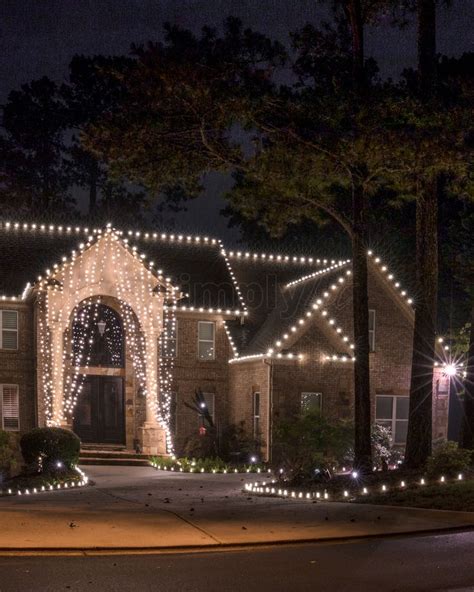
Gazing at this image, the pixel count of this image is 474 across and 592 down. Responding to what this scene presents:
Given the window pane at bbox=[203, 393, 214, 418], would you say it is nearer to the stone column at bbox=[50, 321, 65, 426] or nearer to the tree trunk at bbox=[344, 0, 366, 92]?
the stone column at bbox=[50, 321, 65, 426]

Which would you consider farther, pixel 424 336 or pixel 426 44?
pixel 424 336

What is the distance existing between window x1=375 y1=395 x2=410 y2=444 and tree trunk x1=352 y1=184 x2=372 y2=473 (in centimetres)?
1132

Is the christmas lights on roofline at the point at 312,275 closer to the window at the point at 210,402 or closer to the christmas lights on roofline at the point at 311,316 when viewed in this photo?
the christmas lights on roofline at the point at 311,316

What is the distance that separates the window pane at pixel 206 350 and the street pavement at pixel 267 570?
69.6 feet

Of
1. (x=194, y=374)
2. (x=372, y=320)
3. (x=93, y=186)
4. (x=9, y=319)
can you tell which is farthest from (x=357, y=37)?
(x=93, y=186)

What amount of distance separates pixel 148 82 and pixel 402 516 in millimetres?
10271

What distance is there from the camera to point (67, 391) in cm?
2994

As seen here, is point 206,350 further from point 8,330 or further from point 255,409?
point 8,330

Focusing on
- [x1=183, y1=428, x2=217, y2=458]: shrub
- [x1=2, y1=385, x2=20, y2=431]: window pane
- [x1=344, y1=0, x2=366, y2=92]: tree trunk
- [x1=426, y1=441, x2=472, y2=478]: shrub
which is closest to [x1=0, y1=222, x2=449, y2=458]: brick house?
[x1=2, y1=385, x2=20, y2=431]: window pane

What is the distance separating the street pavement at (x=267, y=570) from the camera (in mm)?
9000

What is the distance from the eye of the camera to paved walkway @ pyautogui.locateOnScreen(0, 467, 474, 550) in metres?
11.4

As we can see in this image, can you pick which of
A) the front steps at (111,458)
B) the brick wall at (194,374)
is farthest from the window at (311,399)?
the front steps at (111,458)

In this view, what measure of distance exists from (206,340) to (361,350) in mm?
13008

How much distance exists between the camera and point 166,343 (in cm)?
3173
